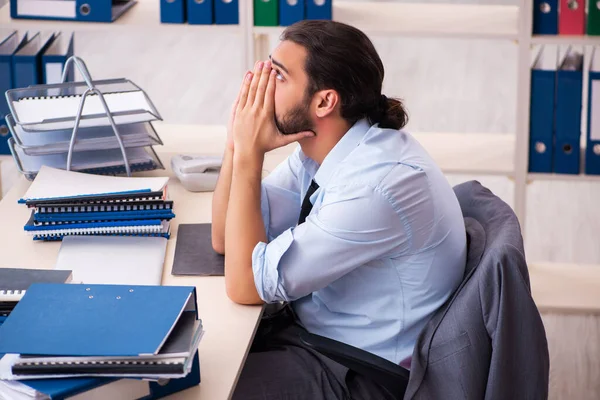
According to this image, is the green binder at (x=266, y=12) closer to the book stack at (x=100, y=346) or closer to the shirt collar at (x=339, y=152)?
the shirt collar at (x=339, y=152)

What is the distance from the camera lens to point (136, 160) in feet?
8.48

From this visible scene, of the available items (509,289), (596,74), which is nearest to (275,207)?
(509,289)

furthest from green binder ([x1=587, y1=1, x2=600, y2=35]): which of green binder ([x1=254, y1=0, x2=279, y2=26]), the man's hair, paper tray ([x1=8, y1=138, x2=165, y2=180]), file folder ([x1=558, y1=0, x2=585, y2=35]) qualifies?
paper tray ([x1=8, y1=138, x2=165, y2=180])

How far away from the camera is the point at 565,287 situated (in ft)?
10.9

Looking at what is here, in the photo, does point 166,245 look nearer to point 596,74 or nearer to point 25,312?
point 25,312

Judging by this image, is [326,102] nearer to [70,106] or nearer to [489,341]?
[489,341]

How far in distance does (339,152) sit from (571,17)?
1372mm

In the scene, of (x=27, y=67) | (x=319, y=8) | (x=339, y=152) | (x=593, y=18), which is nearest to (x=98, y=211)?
(x=339, y=152)

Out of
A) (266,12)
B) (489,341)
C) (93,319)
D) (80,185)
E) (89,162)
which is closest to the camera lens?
(93,319)

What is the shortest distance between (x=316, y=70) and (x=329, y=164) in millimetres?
202

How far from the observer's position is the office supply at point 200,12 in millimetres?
3139

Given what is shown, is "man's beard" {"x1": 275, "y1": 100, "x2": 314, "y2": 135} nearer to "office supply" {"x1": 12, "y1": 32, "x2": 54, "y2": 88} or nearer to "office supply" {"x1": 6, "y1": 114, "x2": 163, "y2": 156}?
"office supply" {"x1": 6, "y1": 114, "x2": 163, "y2": 156}

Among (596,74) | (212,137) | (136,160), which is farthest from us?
(212,137)

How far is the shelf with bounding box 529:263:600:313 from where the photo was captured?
3.22 meters
